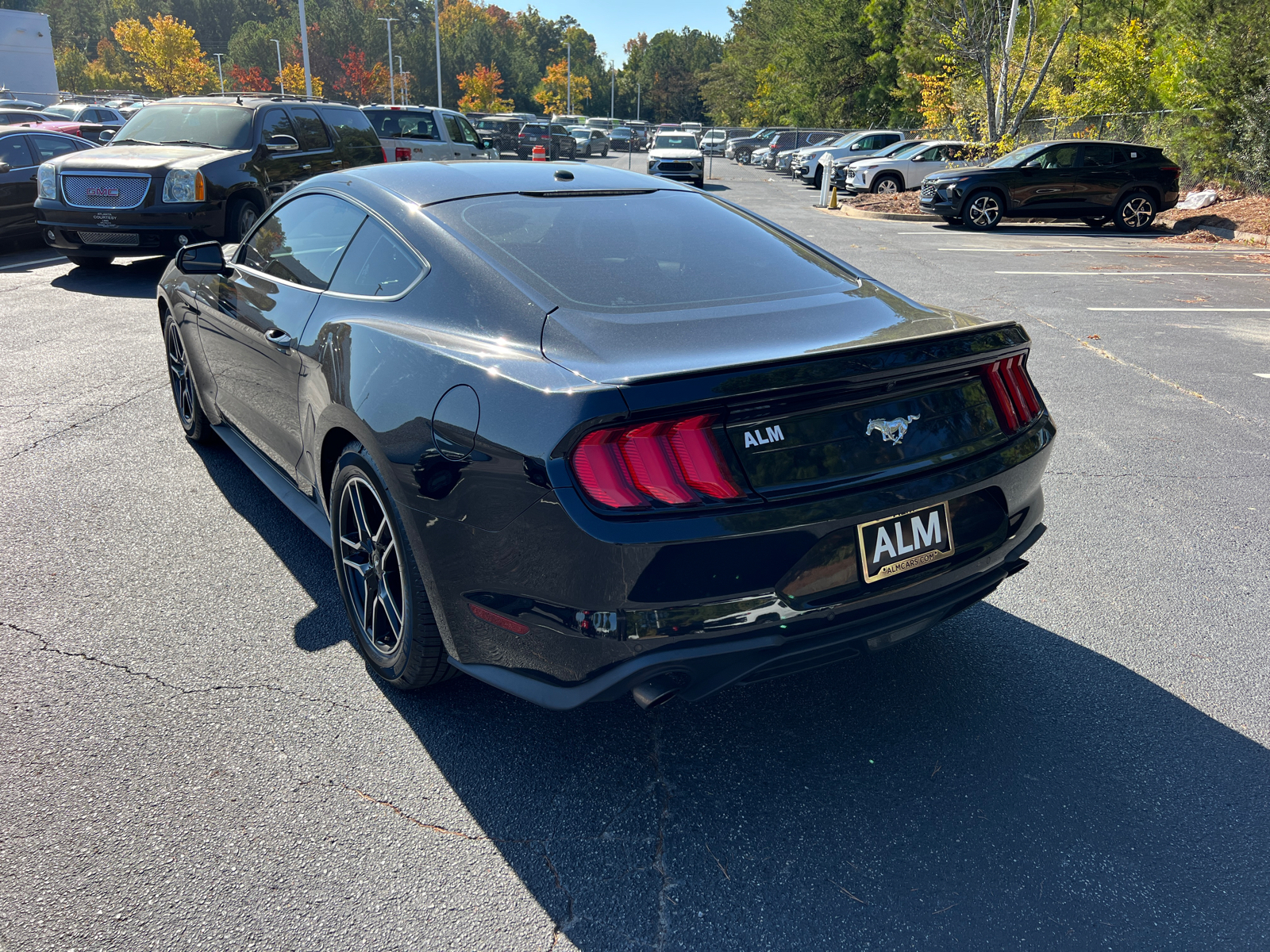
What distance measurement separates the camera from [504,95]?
109062 millimetres

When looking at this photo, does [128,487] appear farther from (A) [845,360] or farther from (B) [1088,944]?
(B) [1088,944]

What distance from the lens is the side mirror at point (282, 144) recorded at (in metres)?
10.8

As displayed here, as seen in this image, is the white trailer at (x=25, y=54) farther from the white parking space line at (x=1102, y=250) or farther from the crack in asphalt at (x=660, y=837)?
the crack in asphalt at (x=660, y=837)

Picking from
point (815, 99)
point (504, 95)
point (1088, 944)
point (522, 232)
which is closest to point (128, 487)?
point (522, 232)

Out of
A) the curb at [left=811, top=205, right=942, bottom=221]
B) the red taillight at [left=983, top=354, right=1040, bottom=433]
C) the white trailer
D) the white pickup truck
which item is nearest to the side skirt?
the red taillight at [left=983, top=354, right=1040, bottom=433]

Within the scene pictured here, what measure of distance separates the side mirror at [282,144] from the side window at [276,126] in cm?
8

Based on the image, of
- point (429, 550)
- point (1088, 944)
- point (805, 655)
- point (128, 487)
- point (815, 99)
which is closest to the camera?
point (1088, 944)

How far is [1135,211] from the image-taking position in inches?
722

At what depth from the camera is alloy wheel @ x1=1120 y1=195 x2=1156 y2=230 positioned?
59.9 feet

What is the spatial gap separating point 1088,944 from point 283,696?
7.74ft

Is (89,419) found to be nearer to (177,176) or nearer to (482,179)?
(482,179)

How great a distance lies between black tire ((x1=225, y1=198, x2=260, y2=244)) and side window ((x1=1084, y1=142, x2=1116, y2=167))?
15.4 metres

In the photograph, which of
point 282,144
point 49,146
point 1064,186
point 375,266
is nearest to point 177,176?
point 282,144

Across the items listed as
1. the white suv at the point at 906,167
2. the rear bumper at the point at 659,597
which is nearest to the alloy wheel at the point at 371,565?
the rear bumper at the point at 659,597
